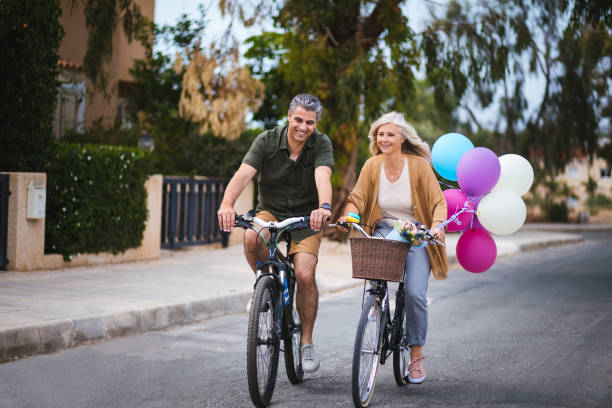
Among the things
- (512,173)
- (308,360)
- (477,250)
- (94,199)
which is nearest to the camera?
(308,360)

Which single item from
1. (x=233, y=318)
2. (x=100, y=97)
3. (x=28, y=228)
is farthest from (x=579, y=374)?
(x=100, y=97)

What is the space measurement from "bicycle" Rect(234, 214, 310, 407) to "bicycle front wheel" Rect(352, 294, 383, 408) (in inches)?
23.4

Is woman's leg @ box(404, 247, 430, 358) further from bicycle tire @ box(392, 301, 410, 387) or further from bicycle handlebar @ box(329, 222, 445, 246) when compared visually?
→ bicycle handlebar @ box(329, 222, 445, 246)

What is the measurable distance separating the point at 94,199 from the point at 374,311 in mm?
7307

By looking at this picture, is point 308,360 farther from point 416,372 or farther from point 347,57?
point 347,57

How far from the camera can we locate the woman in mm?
5207

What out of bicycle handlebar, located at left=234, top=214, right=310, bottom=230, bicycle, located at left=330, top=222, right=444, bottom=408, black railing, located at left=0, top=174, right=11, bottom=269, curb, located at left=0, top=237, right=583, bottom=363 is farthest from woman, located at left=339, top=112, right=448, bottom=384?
black railing, located at left=0, top=174, right=11, bottom=269

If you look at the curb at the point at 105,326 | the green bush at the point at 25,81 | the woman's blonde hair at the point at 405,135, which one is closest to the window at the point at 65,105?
the green bush at the point at 25,81

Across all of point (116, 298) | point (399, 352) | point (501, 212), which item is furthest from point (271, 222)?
point (116, 298)

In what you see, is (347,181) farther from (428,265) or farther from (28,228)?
(428,265)

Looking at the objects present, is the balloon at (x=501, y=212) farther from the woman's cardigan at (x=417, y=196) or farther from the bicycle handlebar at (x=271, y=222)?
the bicycle handlebar at (x=271, y=222)

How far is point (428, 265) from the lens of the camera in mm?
5266

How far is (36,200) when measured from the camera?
10.1m

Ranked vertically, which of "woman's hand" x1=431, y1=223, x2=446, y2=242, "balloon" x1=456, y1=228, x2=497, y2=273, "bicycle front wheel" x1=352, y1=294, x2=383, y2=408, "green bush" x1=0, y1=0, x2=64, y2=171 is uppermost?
"green bush" x1=0, y1=0, x2=64, y2=171
